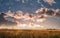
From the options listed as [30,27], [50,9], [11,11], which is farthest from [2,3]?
[50,9]

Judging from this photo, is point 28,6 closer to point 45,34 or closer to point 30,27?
point 30,27

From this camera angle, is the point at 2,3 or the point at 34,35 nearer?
the point at 34,35

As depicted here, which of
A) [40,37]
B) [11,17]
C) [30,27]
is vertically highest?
[11,17]

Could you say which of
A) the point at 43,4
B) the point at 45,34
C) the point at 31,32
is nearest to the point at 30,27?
the point at 31,32

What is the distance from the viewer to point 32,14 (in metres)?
3.92

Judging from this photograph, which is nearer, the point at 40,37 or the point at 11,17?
the point at 40,37

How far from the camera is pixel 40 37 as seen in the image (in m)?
3.71

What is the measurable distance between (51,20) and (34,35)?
0.60m

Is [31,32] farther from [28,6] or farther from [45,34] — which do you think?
[28,6]

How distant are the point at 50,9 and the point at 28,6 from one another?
22.5 inches

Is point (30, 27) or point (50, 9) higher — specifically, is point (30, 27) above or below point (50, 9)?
below

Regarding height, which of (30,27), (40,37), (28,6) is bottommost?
(40,37)

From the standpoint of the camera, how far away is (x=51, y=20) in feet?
12.8

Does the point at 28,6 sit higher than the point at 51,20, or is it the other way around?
the point at 28,6
